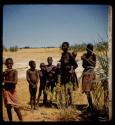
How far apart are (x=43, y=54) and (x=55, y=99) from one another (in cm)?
78

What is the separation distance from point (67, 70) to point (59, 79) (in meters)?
0.20

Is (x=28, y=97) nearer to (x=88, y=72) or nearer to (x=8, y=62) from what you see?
(x=8, y=62)

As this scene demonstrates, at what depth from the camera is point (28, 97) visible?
6664mm

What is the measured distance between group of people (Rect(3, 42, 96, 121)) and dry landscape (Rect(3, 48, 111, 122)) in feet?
0.22

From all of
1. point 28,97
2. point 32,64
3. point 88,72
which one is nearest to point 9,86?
point 28,97

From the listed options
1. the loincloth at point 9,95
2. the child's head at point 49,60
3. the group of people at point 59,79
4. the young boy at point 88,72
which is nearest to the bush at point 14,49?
the group of people at point 59,79

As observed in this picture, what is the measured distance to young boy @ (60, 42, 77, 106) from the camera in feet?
22.0

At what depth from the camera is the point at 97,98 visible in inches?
268

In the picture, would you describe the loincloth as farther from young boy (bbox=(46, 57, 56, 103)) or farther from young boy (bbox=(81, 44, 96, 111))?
young boy (bbox=(81, 44, 96, 111))

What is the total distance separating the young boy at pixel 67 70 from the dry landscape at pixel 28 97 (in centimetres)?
8

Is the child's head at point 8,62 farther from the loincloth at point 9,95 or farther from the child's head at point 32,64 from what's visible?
the loincloth at point 9,95

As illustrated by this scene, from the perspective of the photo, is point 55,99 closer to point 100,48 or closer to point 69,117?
point 69,117

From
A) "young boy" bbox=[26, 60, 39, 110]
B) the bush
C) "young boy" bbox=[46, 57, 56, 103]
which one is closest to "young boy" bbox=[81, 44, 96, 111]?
"young boy" bbox=[46, 57, 56, 103]
